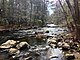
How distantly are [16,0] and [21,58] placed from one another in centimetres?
4991

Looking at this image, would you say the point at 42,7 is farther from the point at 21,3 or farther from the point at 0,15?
the point at 0,15

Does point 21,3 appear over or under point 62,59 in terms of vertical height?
over

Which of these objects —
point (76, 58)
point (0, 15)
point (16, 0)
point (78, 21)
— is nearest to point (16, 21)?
point (0, 15)

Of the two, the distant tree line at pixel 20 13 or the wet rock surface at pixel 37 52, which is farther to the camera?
the distant tree line at pixel 20 13

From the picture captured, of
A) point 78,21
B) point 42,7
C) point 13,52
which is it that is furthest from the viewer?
point 42,7

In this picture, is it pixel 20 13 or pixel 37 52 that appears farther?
pixel 20 13

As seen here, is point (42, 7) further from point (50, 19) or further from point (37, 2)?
point (50, 19)

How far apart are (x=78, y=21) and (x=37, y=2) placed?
176 ft

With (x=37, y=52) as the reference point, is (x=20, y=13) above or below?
above

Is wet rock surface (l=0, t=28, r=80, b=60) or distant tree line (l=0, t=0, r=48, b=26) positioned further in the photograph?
distant tree line (l=0, t=0, r=48, b=26)

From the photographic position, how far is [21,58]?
10859 millimetres

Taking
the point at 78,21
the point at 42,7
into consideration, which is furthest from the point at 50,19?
the point at 78,21

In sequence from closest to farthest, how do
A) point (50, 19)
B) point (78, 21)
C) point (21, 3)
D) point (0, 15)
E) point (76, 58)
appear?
point (76, 58), point (78, 21), point (0, 15), point (21, 3), point (50, 19)

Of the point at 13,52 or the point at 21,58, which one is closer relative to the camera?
the point at 21,58
